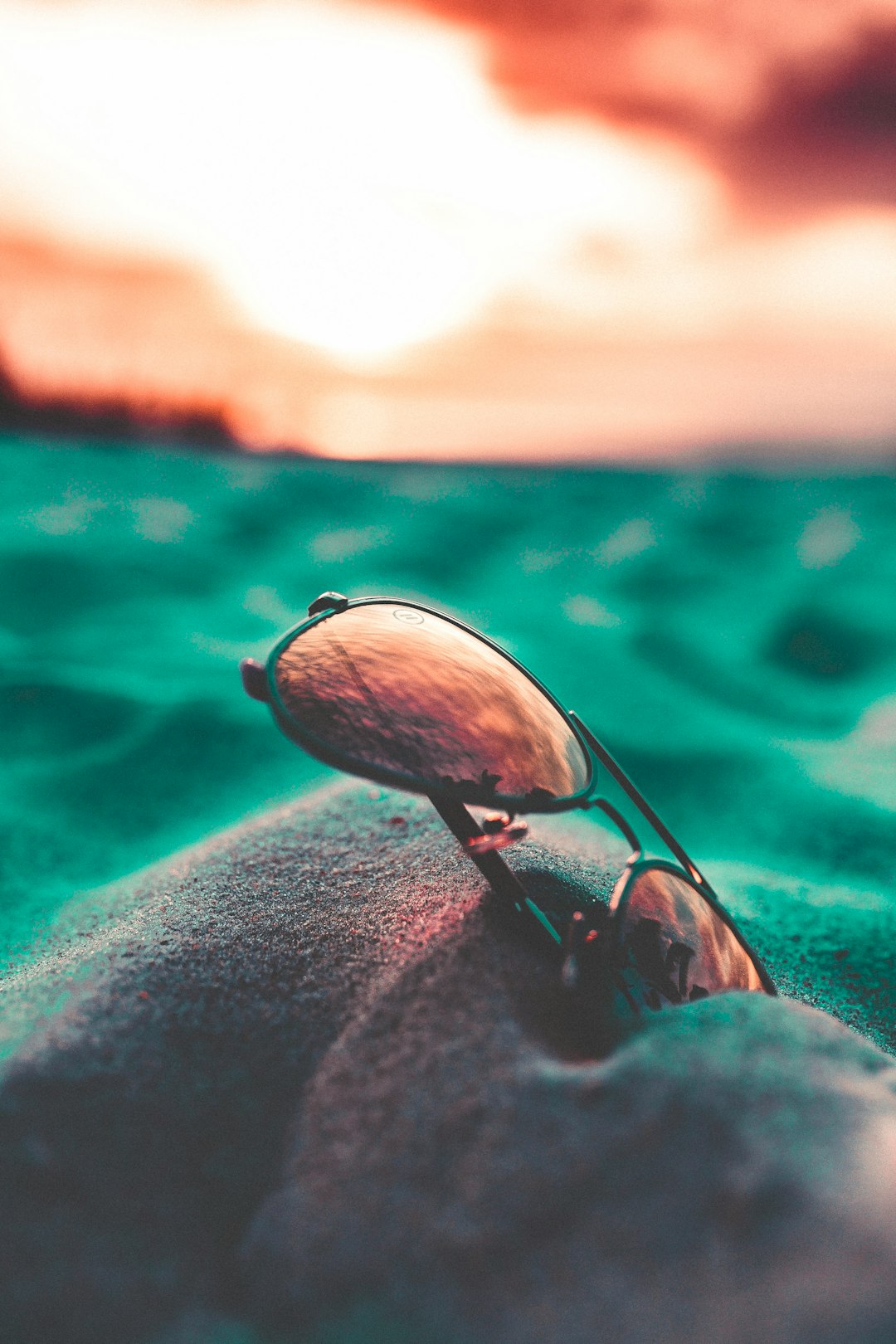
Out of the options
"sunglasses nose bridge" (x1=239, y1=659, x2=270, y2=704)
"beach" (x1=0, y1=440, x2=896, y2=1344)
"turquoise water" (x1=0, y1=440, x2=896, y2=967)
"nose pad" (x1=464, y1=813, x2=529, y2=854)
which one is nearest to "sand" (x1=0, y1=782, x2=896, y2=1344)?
"beach" (x1=0, y1=440, x2=896, y2=1344)

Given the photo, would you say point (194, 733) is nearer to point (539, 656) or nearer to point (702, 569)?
point (539, 656)

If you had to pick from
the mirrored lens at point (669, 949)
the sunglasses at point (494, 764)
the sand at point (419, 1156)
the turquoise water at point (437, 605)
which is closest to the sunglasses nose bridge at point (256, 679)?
the sunglasses at point (494, 764)

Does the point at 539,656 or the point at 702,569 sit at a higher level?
the point at 702,569

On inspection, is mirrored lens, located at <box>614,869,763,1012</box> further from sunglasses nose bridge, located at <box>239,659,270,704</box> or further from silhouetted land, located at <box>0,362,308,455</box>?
silhouetted land, located at <box>0,362,308,455</box>

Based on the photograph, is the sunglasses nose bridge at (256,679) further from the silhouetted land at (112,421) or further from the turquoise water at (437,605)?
the silhouetted land at (112,421)

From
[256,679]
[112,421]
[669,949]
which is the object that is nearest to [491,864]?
[669,949]

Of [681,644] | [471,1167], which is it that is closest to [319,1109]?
[471,1167]

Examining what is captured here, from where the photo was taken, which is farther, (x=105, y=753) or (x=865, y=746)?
(x=865, y=746)
